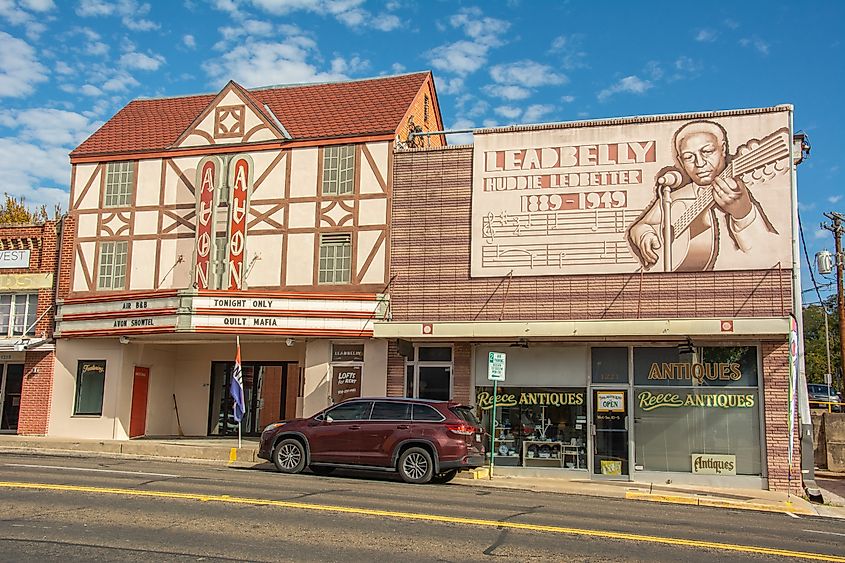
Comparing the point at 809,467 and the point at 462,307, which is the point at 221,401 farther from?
the point at 809,467

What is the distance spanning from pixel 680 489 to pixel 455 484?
17.2 feet

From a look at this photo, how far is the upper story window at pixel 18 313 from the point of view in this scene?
25.4 m

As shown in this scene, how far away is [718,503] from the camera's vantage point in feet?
55.2

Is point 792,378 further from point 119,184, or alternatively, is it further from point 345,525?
point 119,184

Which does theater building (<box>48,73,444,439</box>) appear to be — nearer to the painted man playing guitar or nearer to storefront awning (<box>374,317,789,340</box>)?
storefront awning (<box>374,317,789,340</box>)

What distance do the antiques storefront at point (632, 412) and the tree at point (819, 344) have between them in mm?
40638

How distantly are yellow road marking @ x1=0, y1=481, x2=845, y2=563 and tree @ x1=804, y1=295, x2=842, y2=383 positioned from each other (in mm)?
50764

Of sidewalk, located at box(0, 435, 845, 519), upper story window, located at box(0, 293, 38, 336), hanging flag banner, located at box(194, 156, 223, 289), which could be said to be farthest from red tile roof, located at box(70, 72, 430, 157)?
sidewalk, located at box(0, 435, 845, 519)

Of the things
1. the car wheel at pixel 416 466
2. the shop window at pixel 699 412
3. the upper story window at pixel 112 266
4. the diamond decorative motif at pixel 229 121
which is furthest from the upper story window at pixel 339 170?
the shop window at pixel 699 412

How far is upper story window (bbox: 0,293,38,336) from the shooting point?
25.4 meters

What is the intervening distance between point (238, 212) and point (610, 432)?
11694mm

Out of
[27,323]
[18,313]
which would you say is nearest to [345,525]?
[27,323]

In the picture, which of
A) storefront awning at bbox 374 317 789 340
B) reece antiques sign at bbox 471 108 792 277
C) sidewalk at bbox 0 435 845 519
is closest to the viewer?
sidewalk at bbox 0 435 845 519

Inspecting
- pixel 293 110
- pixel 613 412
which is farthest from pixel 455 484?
pixel 293 110
